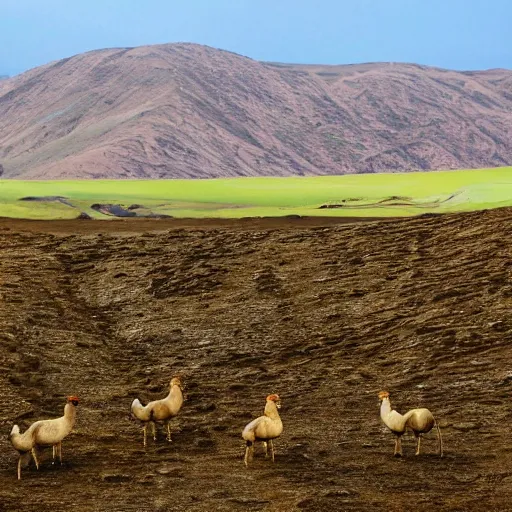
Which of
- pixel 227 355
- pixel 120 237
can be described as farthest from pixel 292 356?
pixel 120 237

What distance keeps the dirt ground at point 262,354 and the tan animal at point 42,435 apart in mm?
326

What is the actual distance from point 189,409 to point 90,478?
4.47 m

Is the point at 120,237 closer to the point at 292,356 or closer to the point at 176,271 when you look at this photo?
the point at 176,271

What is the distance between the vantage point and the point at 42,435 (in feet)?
42.2

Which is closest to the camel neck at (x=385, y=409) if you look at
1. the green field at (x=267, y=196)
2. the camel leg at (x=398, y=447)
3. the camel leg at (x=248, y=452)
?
the camel leg at (x=398, y=447)

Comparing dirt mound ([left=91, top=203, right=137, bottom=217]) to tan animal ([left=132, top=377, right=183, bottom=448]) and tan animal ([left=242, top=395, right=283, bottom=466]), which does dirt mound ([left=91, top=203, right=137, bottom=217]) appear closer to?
Result: tan animal ([left=132, top=377, right=183, bottom=448])

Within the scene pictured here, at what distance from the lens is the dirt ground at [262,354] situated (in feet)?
40.8

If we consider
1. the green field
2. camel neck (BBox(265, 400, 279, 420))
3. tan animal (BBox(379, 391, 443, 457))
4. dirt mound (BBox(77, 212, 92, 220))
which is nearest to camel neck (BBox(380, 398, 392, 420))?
tan animal (BBox(379, 391, 443, 457))

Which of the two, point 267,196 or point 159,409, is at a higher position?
point 267,196

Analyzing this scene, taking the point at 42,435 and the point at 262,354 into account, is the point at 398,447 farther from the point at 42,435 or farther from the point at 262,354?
the point at 262,354

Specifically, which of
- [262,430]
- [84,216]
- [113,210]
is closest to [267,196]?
[113,210]

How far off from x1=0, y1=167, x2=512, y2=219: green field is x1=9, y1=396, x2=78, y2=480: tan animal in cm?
2335

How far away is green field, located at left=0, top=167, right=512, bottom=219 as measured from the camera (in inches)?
1487

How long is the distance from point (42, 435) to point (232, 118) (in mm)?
121610
